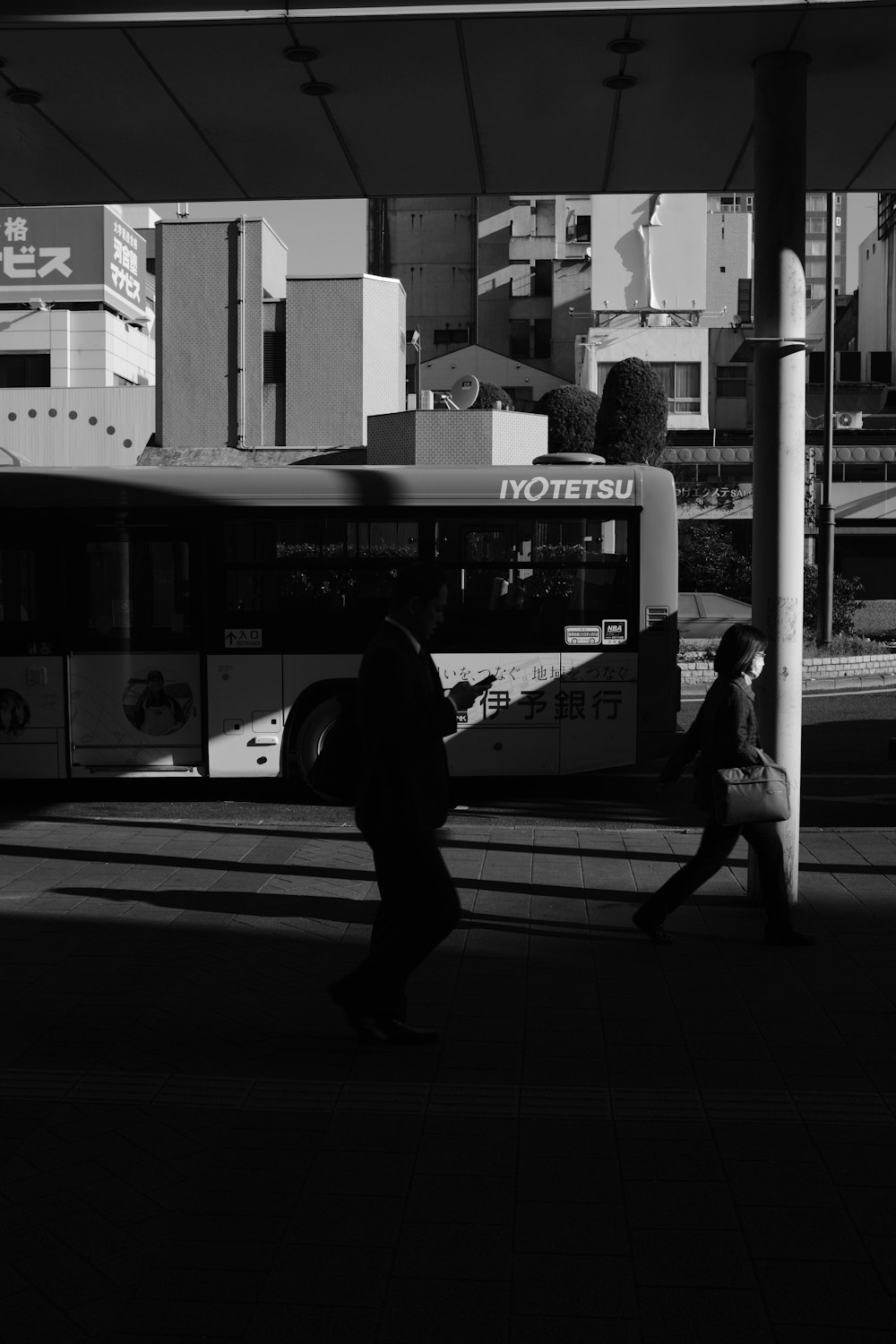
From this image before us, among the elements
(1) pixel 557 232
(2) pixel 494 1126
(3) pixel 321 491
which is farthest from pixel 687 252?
(2) pixel 494 1126

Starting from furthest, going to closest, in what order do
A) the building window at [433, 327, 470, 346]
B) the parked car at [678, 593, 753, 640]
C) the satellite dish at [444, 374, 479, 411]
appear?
the building window at [433, 327, 470, 346] → the satellite dish at [444, 374, 479, 411] → the parked car at [678, 593, 753, 640]

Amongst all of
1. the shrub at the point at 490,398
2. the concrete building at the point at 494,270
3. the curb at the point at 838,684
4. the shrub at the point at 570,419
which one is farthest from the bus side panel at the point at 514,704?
the concrete building at the point at 494,270

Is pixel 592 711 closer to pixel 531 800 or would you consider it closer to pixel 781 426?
pixel 531 800

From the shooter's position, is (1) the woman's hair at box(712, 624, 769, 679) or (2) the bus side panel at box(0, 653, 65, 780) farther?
(2) the bus side panel at box(0, 653, 65, 780)

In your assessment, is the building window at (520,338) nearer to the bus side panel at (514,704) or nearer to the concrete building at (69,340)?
the concrete building at (69,340)

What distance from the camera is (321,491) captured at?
37.9ft

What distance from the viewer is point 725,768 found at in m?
6.56

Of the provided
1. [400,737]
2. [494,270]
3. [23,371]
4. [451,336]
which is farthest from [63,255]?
[400,737]

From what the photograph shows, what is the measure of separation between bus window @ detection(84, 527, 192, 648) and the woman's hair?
6.19 meters

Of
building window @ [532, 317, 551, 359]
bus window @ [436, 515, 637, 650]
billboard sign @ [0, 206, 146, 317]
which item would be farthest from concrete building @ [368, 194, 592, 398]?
bus window @ [436, 515, 637, 650]

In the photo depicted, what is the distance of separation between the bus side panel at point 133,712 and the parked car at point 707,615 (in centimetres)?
1371

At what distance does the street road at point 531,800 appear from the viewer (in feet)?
36.0

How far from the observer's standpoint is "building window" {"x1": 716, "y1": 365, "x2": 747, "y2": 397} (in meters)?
50.5

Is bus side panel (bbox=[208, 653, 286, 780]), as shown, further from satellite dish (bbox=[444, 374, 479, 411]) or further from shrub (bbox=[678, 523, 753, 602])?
shrub (bbox=[678, 523, 753, 602])
